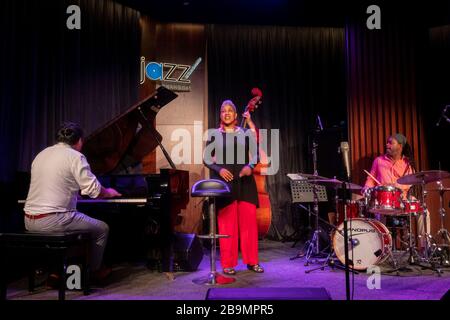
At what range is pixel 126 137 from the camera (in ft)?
15.0

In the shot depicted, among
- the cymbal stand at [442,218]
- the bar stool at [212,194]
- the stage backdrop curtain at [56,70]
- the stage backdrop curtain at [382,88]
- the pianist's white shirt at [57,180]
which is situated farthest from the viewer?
the stage backdrop curtain at [382,88]

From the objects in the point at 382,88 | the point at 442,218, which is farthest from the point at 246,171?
the point at 382,88

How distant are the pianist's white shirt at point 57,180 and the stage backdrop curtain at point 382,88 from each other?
3.75 m

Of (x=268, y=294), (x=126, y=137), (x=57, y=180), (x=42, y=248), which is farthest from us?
(x=126, y=137)

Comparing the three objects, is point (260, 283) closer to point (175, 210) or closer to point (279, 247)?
point (175, 210)

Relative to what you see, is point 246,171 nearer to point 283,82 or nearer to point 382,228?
point 382,228

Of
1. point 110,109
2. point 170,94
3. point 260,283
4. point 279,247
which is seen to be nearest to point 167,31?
point 110,109

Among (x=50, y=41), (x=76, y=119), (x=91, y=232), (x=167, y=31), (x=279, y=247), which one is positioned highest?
(x=167, y=31)

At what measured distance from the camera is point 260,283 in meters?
4.03

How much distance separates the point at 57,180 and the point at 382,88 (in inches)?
179

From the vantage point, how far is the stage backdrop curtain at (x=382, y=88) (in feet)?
18.9

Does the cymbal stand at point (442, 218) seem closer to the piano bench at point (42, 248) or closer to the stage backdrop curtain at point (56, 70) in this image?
the piano bench at point (42, 248)

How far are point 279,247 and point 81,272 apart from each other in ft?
10.8

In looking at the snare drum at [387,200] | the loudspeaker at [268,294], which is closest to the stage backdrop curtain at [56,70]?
the loudspeaker at [268,294]
